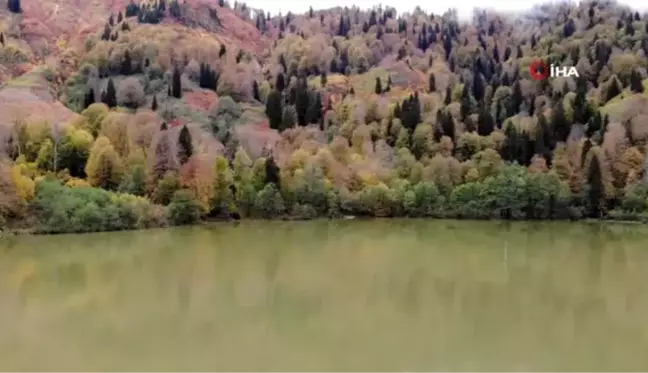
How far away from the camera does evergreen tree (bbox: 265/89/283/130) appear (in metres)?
61.5

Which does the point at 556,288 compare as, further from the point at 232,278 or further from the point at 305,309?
the point at 232,278

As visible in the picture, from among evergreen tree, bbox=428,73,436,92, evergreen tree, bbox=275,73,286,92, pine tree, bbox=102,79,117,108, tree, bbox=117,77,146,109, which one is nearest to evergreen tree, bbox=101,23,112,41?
tree, bbox=117,77,146,109

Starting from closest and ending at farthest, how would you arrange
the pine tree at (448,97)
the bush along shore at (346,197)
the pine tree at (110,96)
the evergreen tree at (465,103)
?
the bush along shore at (346,197) < the pine tree at (110,96) < the evergreen tree at (465,103) < the pine tree at (448,97)

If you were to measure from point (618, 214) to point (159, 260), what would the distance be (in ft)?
97.6

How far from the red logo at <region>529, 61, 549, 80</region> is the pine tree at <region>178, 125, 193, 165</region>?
36585 millimetres

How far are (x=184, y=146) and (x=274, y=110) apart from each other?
621 inches

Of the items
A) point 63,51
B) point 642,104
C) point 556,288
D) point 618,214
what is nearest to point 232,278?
point 556,288

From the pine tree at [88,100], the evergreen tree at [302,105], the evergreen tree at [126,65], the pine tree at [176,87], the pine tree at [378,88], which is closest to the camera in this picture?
the pine tree at [88,100]

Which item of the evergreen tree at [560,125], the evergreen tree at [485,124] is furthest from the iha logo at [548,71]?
the evergreen tree at [485,124]

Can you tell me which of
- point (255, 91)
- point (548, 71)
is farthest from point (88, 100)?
point (548, 71)

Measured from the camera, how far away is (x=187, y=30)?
79.3m

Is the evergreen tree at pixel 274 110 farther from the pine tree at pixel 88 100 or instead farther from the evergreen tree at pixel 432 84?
the evergreen tree at pixel 432 84

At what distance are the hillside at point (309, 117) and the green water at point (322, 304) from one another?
845 cm

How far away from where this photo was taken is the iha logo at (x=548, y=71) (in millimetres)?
68188
